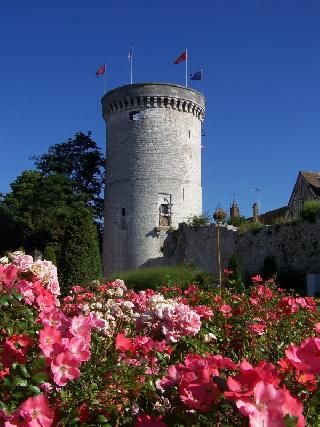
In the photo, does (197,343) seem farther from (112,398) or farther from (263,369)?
(263,369)

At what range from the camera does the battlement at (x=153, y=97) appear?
3177 cm

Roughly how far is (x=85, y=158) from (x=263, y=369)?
37798 millimetres

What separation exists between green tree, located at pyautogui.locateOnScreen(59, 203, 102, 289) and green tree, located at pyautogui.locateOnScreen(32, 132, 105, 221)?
20.0 m

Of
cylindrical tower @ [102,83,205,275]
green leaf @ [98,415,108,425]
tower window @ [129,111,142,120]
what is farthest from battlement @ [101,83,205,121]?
green leaf @ [98,415,108,425]

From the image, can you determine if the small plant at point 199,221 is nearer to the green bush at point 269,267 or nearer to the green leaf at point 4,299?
the green bush at point 269,267

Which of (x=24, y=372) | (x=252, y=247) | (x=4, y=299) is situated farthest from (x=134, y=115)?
(x=24, y=372)

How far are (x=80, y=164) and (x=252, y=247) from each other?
17102 mm

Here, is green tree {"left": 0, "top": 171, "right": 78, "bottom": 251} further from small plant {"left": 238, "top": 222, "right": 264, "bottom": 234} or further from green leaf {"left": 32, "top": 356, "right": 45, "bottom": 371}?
green leaf {"left": 32, "top": 356, "right": 45, "bottom": 371}

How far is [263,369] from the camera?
1575mm

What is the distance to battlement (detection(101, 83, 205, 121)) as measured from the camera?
31.8 m

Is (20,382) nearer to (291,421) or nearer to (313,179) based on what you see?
(291,421)

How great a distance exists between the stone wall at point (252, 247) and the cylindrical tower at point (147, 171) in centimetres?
109

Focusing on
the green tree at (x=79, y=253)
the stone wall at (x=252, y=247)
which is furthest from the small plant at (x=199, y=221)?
the green tree at (x=79, y=253)

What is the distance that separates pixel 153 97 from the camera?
31.7m
